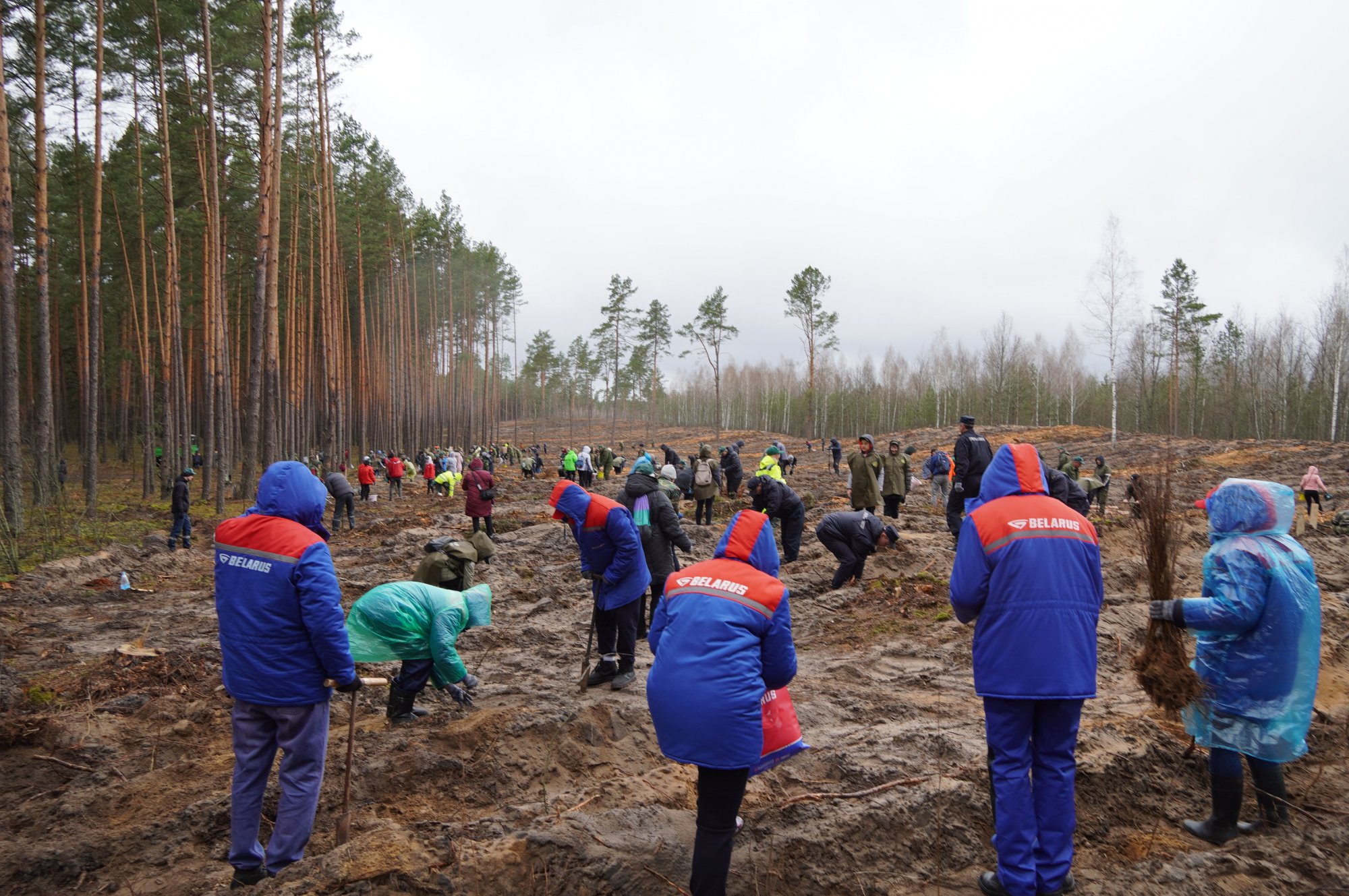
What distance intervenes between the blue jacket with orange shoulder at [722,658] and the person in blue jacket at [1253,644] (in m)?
2.04

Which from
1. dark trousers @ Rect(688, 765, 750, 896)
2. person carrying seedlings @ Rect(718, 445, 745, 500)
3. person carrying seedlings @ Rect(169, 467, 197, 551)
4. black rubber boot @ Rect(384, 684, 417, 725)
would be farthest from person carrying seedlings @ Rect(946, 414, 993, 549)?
person carrying seedlings @ Rect(169, 467, 197, 551)

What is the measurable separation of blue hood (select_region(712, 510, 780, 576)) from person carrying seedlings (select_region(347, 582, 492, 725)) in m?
2.84

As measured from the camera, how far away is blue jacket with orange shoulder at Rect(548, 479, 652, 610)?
19.5ft

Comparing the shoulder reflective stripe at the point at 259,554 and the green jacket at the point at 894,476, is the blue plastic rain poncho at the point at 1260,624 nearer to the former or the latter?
the shoulder reflective stripe at the point at 259,554

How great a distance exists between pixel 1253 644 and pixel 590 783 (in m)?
3.62

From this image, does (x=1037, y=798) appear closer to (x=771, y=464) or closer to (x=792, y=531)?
(x=792, y=531)

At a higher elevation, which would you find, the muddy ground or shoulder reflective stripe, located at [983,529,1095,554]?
shoulder reflective stripe, located at [983,529,1095,554]

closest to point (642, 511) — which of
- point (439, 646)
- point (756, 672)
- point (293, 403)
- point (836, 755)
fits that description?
point (439, 646)

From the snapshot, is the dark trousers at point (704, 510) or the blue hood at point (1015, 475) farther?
the dark trousers at point (704, 510)

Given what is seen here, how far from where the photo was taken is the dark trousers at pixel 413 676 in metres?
5.50

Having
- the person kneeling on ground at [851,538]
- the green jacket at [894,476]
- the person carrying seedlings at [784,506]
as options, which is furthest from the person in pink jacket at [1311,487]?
the person carrying seedlings at [784,506]

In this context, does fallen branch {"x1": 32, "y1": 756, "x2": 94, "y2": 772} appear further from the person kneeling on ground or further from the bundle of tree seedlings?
the person kneeling on ground

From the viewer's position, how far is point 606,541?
19.7 ft

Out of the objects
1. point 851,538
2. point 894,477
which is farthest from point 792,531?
point 894,477
